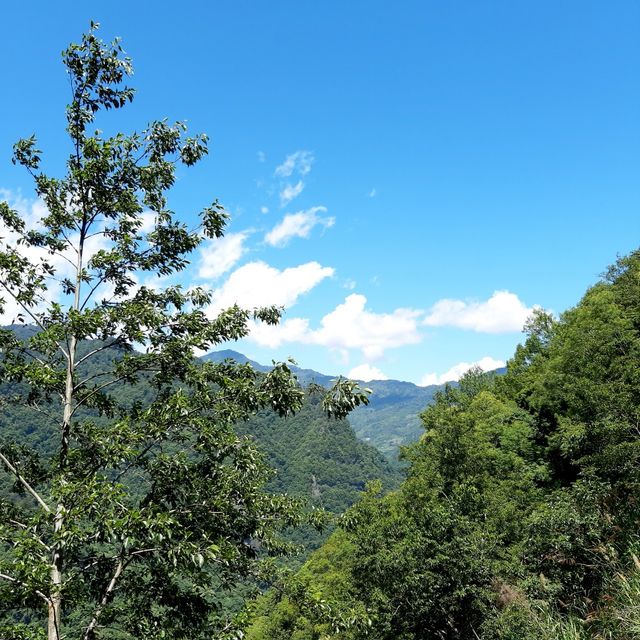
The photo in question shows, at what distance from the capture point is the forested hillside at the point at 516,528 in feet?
53.9

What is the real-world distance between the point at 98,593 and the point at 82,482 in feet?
10.2

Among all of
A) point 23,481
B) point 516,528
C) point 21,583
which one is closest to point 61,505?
point 21,583

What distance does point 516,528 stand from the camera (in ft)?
96.1

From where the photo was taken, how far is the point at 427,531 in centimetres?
2638

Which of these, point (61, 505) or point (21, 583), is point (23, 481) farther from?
point (21, 583)

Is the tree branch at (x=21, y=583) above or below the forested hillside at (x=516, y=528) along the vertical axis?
above

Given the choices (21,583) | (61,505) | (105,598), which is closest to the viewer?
(21,583)

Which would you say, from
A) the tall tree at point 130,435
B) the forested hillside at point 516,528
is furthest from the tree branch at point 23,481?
the forested hillside at point 516,528

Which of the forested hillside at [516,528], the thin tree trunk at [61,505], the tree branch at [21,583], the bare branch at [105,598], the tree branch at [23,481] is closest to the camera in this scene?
the tree branch at [21,583]

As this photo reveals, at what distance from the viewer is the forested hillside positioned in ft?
53.9

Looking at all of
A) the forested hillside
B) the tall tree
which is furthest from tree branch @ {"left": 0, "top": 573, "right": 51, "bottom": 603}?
the forested hillside

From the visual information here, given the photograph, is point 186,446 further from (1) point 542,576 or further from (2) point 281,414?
(1) point 542,576

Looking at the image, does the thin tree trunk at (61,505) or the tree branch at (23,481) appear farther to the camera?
the tree branch at (23,481)

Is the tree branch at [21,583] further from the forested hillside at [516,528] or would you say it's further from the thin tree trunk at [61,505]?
the forested hillside at [516,528]
